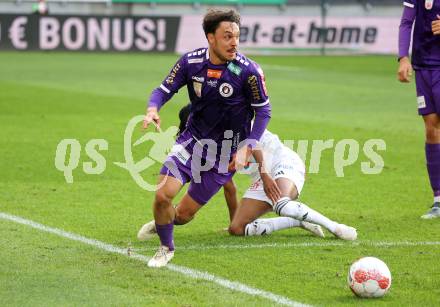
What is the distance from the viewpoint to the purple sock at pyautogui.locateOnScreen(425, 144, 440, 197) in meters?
9.48

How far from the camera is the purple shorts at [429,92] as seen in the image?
9320 mm

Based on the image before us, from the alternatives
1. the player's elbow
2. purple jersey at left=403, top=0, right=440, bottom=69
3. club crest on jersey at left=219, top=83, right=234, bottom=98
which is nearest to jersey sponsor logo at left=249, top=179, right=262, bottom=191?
the player's elbow

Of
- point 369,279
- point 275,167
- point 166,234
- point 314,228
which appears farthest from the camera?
point 275,167

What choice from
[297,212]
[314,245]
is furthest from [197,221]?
[314,245]

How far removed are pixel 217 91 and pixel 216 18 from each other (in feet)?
1.85

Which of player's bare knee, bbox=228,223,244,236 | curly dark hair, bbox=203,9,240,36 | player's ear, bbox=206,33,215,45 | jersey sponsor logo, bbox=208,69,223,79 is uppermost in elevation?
curly dark hair, bbox=203,9,240,36

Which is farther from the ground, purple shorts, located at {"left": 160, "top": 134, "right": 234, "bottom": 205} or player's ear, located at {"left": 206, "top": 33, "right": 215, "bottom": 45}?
player's ear, located at {"left": 206, "top": 33, "right": 215, "bottom": 45}

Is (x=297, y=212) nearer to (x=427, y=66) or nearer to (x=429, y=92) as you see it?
(x=429, y=92)

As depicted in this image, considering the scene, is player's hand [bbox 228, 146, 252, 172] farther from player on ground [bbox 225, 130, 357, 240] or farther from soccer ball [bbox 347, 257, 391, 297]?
soccer ball [bbox 347, 257, 391, 297]

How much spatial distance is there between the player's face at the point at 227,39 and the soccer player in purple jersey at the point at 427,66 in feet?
7.91

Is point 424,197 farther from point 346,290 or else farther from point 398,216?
point 346,290

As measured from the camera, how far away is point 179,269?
23.2 feet

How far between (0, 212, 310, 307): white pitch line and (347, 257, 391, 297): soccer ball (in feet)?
1.35

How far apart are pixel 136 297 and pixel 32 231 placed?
2.31 m
